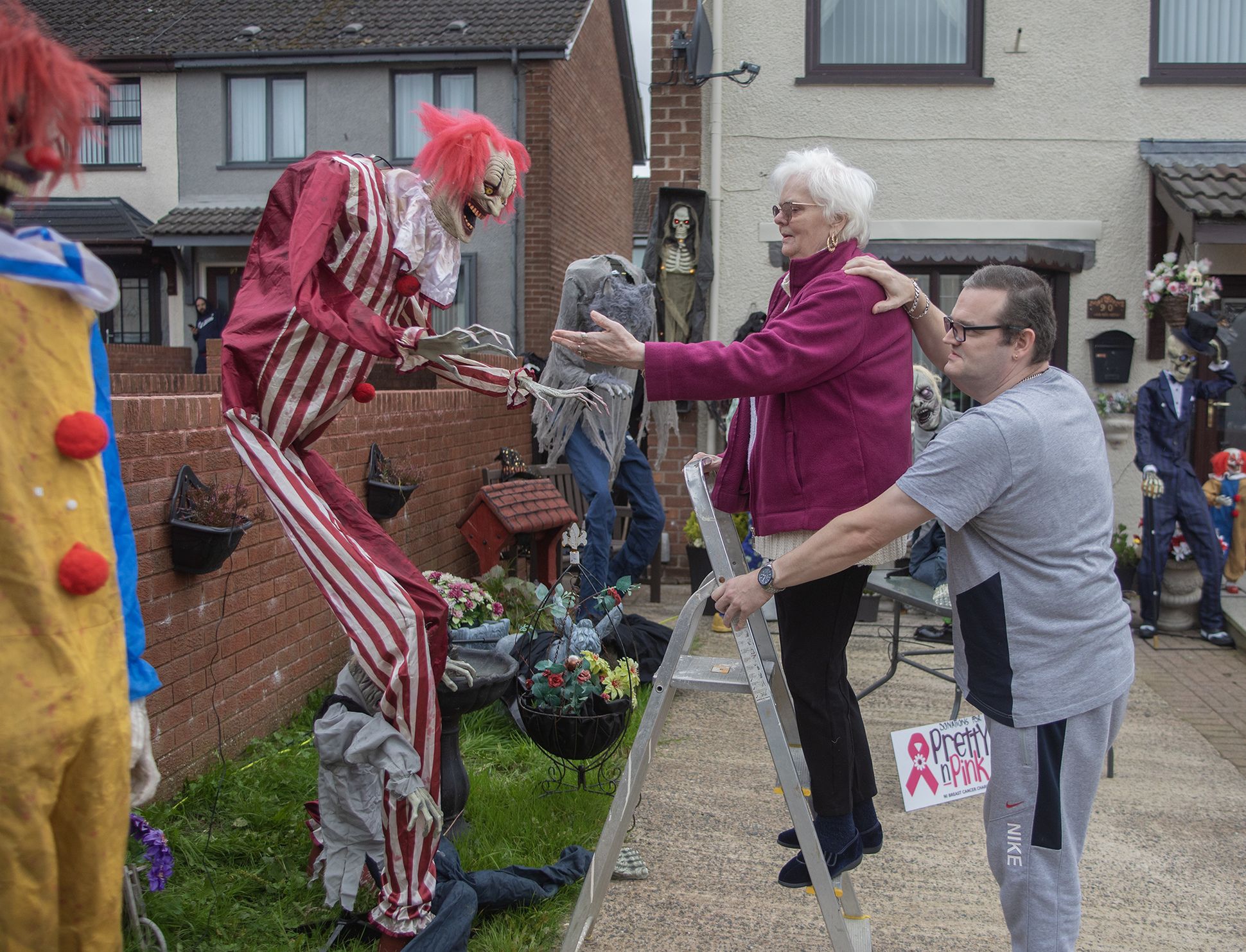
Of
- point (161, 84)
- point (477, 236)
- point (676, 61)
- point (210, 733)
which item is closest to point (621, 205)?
point (477, 236)

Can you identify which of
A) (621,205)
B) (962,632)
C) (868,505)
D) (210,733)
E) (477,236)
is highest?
(621,205)

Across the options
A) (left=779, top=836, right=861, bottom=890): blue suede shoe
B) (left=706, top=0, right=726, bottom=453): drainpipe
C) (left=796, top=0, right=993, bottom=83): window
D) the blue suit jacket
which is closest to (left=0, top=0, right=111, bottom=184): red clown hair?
(left=779, top=836, right=861, bottom=890): blue suede shoe

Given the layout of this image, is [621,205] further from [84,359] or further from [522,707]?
[84,359]

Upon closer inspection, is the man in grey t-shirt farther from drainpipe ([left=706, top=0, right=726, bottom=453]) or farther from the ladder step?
drainpipe ([left=706, top=0, right=726, bottom=453])

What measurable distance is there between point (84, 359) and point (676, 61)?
7.31 meters

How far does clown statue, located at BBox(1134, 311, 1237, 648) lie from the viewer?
23.4ft

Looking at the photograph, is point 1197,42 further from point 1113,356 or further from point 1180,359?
point 1180,359

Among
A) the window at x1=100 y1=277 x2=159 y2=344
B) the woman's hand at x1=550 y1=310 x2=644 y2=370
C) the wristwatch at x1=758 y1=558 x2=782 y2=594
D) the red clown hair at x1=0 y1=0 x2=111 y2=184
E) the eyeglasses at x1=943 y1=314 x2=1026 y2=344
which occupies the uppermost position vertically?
the window at x1=100 y1=277 x2=159 y2=344

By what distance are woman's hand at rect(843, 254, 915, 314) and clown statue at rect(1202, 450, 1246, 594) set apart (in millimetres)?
5698

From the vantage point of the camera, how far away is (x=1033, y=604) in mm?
2338

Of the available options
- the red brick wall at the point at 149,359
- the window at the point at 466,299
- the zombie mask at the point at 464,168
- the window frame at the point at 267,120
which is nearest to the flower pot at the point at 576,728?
the zombie mask at the point at 464,168

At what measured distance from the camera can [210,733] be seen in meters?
4.00

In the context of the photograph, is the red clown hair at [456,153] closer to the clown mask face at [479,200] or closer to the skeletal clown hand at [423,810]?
the clown mask face at [479,200]

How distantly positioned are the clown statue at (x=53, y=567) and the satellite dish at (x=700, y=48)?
22.6ft
